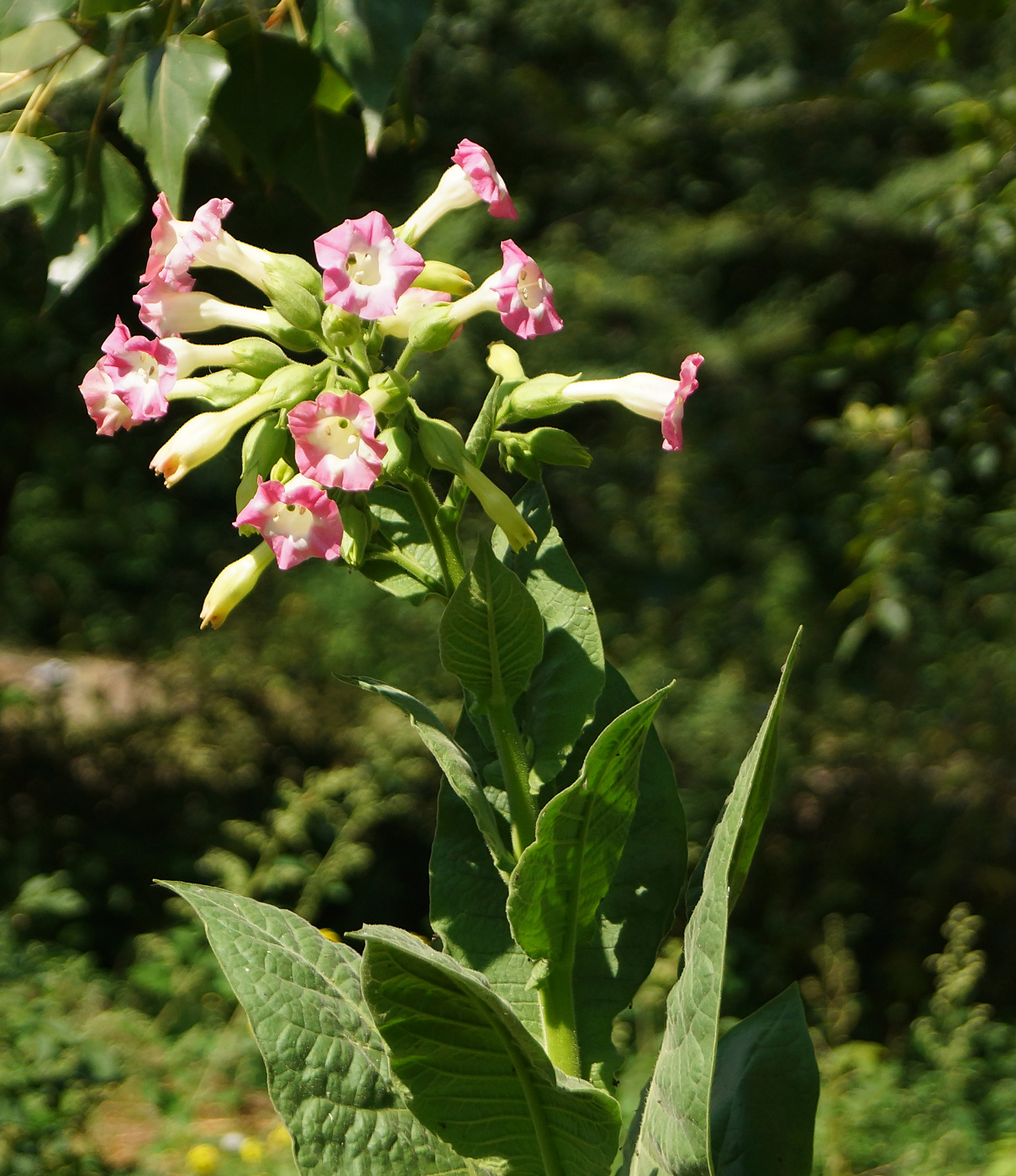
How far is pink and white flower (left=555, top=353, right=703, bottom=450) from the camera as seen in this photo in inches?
25.9

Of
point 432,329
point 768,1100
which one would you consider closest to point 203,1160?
point 768,1100

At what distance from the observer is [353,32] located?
2.02 ft

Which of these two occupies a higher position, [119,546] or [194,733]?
[119,546]

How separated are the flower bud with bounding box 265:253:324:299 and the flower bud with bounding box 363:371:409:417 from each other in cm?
7

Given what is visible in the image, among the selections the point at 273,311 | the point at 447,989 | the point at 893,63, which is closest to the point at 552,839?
the point at 447,989

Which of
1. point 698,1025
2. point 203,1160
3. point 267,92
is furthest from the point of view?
→ point 203,1160

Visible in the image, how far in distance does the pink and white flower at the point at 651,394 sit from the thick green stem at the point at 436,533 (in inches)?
3.5

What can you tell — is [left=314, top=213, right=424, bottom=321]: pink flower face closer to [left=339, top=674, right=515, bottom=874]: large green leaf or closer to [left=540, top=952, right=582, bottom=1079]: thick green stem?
[left=339, top=674, right=515, bottom=874]: large green leaf

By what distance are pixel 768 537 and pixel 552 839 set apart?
12.4ft

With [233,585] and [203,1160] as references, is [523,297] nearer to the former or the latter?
[233,585]

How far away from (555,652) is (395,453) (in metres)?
0.15

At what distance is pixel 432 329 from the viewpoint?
0.63m

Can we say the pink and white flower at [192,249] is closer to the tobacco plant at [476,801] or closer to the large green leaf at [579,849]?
the tobacco plant at [476,801]

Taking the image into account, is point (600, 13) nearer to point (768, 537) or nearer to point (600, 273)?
point (600, 273)
